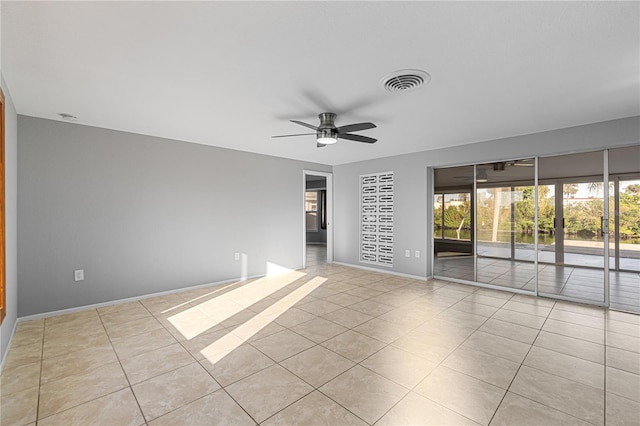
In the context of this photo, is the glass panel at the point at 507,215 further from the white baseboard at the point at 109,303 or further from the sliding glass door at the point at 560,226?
the white baseboard at the point at 109,303

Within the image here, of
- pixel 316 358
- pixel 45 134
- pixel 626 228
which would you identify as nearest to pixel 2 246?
pixel 45 134

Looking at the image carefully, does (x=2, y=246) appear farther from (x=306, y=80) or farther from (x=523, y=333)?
(x=523, y=333)

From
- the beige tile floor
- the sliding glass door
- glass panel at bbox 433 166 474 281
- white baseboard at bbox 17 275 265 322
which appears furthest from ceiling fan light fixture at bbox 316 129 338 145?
glass panel at bbox 433 166 474 281

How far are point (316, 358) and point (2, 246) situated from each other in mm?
2836

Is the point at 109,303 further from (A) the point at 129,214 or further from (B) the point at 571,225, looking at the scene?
(B) the point at 571,225

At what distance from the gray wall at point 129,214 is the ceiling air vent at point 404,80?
3361mm

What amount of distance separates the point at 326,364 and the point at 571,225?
555cm

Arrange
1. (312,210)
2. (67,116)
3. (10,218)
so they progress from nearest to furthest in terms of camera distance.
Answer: (10,218) → (67,116) → (312,210)

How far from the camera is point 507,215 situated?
491 cm

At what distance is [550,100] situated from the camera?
2.93 m

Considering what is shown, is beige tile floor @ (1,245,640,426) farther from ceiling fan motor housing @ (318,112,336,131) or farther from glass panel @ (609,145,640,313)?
glass panel @ (609,145,640,313)

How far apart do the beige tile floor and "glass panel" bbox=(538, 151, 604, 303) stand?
47.9 inches

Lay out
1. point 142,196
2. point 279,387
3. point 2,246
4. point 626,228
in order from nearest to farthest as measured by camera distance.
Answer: point 279,387 → point 2,246 → point 142,196 → point 626,228

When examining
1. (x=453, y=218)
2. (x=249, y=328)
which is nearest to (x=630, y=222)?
(x=453, y=218)
